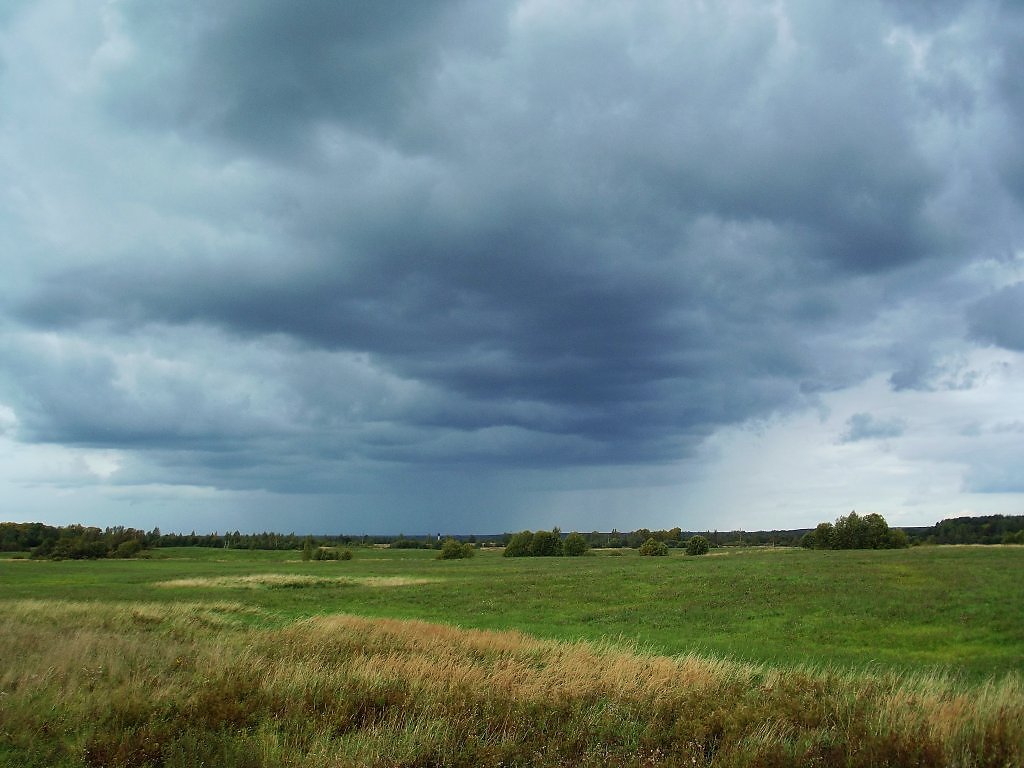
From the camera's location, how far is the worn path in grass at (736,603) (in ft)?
83.0

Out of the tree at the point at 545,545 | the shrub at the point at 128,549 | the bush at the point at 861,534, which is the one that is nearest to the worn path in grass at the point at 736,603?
the bush at the point at 861,534

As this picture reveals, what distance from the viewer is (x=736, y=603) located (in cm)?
3772

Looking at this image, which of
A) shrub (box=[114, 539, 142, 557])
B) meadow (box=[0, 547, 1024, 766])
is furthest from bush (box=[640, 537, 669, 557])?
shrub (box=[114, 539, 142, 557])

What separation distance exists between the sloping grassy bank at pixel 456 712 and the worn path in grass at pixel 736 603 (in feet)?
32.0

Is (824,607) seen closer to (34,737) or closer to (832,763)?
(832,763)

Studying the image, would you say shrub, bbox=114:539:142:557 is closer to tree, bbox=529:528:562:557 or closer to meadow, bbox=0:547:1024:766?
tree, bbox=529:528:562:557

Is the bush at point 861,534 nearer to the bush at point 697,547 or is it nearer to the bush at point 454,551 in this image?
the bush at point 697,547

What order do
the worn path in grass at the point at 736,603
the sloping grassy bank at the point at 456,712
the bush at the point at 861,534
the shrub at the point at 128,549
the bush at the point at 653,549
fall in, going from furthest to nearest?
the shrub at the point at 128,549 → the bush at the point at 653,549 → the bush at the point at 861,534 → the worn path in grass at the point at 736,603 → the sloping grassy bank at the point at 456,712

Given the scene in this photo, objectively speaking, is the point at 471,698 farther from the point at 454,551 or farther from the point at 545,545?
the point at 545,545

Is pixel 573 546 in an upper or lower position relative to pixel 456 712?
lower

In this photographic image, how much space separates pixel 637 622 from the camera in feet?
109

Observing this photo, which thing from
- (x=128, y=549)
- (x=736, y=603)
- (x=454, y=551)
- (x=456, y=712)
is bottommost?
(x=128, y=549)

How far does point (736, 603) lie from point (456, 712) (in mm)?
29757

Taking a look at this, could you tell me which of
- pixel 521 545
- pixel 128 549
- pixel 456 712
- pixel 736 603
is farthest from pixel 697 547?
pixel 128 549
